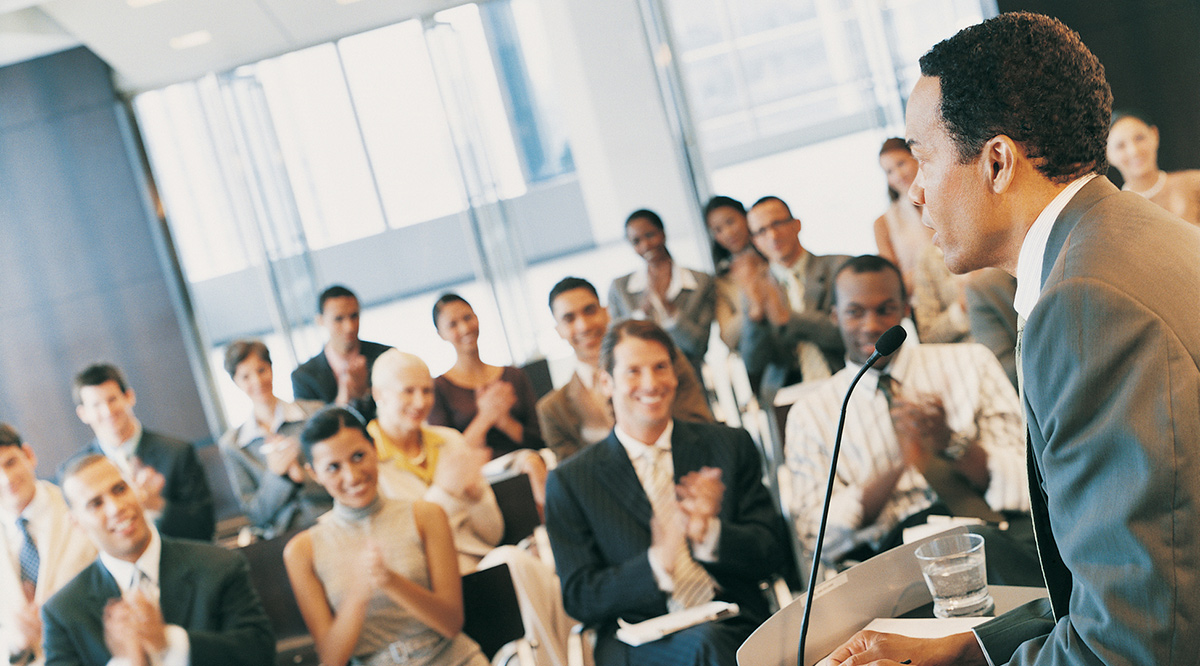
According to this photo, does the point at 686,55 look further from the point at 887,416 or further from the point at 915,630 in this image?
the point at 915,630

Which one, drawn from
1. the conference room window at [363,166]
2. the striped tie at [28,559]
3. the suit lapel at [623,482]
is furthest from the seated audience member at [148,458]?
the suit lapel at [623,482]

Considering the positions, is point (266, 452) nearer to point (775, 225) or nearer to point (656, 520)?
point (656, 520)

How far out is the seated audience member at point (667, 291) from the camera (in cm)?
464

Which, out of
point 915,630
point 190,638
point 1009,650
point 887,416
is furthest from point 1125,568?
point 190,638

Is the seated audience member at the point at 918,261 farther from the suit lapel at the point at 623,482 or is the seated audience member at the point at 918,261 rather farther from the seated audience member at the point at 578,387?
the suit lapel at the point at 623,482

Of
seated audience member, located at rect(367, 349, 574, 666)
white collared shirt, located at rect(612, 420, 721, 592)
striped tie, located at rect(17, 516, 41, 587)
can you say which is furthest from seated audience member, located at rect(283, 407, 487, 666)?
striped tie, located at rect(17, 516, 41, 587)

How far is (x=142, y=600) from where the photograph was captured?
3.16m

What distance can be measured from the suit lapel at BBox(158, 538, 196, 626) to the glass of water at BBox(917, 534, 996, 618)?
2.65 m

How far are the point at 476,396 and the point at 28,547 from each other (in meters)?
1.96

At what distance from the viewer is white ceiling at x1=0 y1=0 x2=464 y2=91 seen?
5410 millimetres

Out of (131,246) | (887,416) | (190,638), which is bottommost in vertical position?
(190,638)

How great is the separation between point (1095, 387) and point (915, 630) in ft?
2.11

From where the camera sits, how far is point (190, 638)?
3.07 metres

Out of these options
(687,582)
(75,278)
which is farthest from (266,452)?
(75,278)
